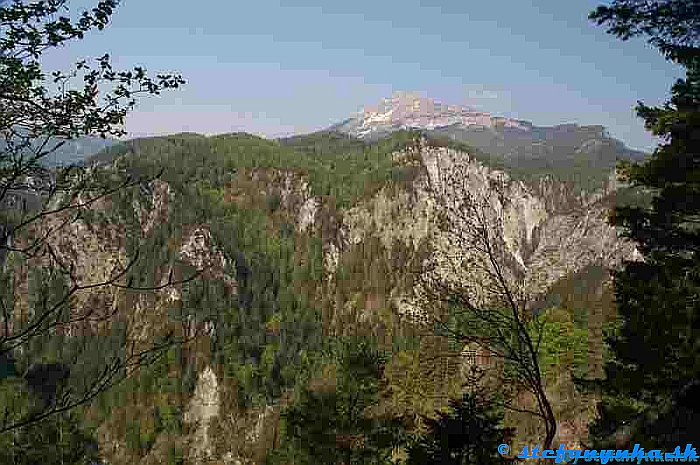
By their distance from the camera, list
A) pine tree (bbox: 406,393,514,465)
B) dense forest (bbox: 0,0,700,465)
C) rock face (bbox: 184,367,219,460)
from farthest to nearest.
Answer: rock face (bbox: 184,367,219,460)
pine tree (bbox: 406,393,514,465)
dense forest (bbox: 0,0,700,465)

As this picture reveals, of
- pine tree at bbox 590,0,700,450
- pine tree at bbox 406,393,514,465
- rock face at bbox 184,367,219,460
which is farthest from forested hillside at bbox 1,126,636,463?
pine tree at bbox 590,0,700,450

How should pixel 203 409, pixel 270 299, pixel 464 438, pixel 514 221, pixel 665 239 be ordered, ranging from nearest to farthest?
pixel 464 438
pixel 665 239
pixel 203 409
pixel 270 299
pixel 514 221

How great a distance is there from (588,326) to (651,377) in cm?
3373

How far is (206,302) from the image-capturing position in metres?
94.9

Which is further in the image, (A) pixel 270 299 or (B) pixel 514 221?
(B) pixel 514 221

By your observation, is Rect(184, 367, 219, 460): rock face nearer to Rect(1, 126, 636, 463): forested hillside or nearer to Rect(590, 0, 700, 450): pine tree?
Rect(1, 126, 636, 463): forested hillside

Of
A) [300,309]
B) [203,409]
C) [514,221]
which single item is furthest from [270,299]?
[514,221]

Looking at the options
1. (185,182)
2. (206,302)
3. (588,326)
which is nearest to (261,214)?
(185,182)

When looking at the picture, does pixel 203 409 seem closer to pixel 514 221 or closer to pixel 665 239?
pixel 665 239

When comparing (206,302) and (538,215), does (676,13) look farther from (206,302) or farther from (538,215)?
(538,215)

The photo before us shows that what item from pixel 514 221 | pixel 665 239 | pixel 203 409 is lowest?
pixel 203 409

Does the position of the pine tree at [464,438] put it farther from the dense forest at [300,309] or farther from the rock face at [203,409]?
the rock face at [203,409]

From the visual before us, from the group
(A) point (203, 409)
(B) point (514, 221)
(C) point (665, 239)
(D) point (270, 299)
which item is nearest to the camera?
(C) point (665, 239)

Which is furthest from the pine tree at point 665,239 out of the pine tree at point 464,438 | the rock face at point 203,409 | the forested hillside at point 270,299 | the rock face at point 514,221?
the rock face at point 514,221
